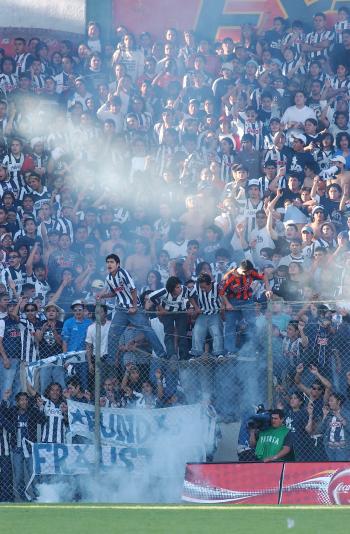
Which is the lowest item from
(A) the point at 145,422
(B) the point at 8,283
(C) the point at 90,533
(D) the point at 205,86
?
(C) the point at 90,533

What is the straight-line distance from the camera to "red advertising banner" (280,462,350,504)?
12836 millimetres

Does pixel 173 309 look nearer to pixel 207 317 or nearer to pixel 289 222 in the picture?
pixel 207 317

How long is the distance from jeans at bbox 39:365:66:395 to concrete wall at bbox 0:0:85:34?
933 cm

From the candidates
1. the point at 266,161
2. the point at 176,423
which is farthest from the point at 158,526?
the point at 266,161

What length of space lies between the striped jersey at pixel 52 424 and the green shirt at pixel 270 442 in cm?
224

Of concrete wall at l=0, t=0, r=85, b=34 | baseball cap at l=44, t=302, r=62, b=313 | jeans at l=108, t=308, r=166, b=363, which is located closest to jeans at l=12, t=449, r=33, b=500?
jeans at l=108, t=308, r=166, b=363

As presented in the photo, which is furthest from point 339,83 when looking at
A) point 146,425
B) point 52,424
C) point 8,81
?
point 52,424

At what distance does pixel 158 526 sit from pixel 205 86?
10914 mm

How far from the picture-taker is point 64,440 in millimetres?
14250

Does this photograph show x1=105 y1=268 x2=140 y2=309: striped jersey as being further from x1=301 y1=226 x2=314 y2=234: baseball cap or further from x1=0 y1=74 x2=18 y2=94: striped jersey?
x1=0 y1=74 x2=18 y2=94: striped jersey

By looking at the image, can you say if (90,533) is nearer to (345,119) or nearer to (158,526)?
(158,526)

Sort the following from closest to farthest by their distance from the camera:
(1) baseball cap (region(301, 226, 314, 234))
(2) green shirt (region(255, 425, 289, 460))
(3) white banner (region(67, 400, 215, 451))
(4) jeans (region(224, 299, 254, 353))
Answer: (2) green shirt (region(255, 425, 289, 460)) → (3) white banner (region(67, 400, 215, 451)) → (4) jeans (region(224, 299, 254, 353)) → (1) baseball cap (region(301, 226, 314, 234))

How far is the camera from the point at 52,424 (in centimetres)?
1438

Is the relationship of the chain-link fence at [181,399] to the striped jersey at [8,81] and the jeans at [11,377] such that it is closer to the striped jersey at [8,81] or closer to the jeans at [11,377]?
the jeans at [11,377]
